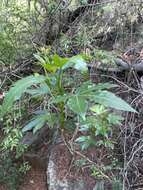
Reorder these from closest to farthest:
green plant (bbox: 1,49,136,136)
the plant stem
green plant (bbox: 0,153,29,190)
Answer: green plant (bbox: 1,49,136,136), the plant stem, green plant (bbox: 0,153,29,190)

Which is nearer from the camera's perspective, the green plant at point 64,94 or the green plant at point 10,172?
the green plant at point 64,94

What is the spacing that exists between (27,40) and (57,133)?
38.0 inches

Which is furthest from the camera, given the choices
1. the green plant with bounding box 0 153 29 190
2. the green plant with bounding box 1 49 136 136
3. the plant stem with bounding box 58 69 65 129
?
the green plant with bounding box 0 153 29 190

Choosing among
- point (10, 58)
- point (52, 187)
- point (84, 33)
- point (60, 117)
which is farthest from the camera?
point (10, 58)

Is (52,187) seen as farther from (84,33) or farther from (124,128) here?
(84,33)

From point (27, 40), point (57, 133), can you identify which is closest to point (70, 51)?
point (27, 40)

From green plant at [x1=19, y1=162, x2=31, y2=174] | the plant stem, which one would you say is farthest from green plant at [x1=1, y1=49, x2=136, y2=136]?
green plant at [x1=19, y1=162, x2=31, y2=174]

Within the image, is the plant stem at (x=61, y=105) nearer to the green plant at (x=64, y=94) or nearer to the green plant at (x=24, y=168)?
the green plant at (x=64, y=94)

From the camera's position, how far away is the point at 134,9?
2.78 metres

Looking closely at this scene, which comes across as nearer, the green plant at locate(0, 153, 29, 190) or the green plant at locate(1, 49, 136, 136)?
the green plant at locate(1, 49, 136, 136)

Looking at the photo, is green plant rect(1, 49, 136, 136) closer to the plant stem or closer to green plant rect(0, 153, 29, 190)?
the plant stem

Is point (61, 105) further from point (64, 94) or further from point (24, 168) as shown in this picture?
point (24, 168)

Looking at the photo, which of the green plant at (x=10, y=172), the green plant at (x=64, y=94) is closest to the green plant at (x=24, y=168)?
the green plant at (x=10, y=172)

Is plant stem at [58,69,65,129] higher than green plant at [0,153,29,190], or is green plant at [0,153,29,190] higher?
plant stem at [58,69,65,129]
